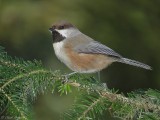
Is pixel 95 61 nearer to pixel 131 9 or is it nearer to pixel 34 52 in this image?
pixel 34 52

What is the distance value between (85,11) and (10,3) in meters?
0.94

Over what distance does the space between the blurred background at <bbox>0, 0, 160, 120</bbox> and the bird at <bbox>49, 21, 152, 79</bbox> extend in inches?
60.2

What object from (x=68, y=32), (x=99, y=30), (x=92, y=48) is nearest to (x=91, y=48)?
(x=92, y=48)

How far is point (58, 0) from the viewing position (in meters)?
6.59

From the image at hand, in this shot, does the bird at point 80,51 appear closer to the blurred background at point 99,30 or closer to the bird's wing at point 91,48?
the bird's wing at point 91,48

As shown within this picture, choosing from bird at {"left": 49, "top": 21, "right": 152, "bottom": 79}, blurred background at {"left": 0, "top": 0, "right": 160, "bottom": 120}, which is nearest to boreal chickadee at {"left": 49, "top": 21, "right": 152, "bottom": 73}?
bird at {"left": 49, "top": 21, "right": 152, "bottom": 79}

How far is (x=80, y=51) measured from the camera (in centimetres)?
441

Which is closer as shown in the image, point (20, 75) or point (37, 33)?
point (20, 75)

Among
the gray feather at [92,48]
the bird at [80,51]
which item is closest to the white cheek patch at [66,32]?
the bird at [80,51]

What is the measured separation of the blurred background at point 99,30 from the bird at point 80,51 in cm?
153

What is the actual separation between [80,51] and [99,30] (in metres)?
2.16

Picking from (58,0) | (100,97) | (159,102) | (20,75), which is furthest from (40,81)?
(58,0)

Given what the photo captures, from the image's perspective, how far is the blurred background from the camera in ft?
20.6

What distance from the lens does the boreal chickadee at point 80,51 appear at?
4.32 meters
